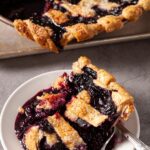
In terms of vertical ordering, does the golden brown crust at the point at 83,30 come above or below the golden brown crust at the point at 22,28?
below

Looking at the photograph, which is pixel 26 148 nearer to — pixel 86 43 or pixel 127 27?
pixel 86 43

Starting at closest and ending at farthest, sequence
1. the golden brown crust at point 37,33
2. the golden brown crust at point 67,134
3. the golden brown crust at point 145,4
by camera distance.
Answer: the golden brown crust at point 67,134 → the golden brown crust at point 37,33 → the golden brown crust at point 145,4

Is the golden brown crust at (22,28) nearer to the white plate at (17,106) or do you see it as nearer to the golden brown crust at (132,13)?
the white plate at (17,106)

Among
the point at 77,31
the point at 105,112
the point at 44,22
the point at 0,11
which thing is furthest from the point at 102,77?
the point at 0,11

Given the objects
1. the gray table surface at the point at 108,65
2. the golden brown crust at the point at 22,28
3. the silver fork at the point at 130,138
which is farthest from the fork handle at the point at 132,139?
the golden brown crust at the point at 22,28

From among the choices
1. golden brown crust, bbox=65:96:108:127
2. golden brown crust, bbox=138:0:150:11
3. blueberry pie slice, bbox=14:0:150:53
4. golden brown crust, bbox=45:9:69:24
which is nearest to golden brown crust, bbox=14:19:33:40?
blueberry pie slice, bbox=14:0:150:53

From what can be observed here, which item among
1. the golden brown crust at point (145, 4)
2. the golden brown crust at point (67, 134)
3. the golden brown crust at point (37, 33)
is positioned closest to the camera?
the golden brown crust at point (67, 134)

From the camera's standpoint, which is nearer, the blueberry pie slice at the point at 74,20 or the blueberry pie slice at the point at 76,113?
the blueberry pie slice at the point at 76,113

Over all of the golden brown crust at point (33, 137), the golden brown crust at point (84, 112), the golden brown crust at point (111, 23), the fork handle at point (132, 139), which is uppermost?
the golden brown crust at point (111, 23)
